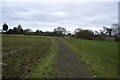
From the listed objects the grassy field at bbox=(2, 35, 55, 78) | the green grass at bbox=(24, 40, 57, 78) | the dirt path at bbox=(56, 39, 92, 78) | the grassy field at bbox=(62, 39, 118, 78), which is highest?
the grassy field at bbox=(2, 35, 55, 78)

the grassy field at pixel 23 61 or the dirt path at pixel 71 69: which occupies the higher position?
the grassy field at pixel 23 61

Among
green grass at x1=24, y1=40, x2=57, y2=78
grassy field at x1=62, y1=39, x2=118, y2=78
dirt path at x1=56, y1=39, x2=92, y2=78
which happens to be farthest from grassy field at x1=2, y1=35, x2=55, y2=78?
grassy field at x1=62, y1=39, x2=118, y2=78

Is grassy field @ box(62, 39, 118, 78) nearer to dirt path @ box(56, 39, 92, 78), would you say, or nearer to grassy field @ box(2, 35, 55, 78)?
dirt path @ box(56, 39, 92, 78)

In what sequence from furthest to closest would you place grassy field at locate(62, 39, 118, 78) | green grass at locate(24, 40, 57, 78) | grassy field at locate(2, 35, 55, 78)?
grassy field at locate(62, 39, 118, 78)
grassy field at locate(2, 35, 55, 78)
green grass at locate(24, 40, 57, 78)

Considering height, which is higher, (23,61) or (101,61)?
(23,61)

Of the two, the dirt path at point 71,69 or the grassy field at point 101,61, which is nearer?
the dirt path at point 71,69

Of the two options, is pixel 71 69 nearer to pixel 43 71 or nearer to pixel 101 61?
pixel 43 71

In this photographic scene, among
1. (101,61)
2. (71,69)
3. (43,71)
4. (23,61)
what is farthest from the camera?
(101,61)

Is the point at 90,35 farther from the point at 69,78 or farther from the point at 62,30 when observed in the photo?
the point at 69,78

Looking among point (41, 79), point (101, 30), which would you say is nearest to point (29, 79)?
point (41, 79)

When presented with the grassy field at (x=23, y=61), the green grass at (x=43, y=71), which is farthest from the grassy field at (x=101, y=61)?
the grassy field at (x=23, y=61)

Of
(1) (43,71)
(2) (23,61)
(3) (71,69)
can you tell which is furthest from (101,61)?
(2) (23,61)

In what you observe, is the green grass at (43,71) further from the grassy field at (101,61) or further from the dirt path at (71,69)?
the grassy field at (101,61)

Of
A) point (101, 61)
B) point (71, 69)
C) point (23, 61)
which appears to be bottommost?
point (101, 61)
